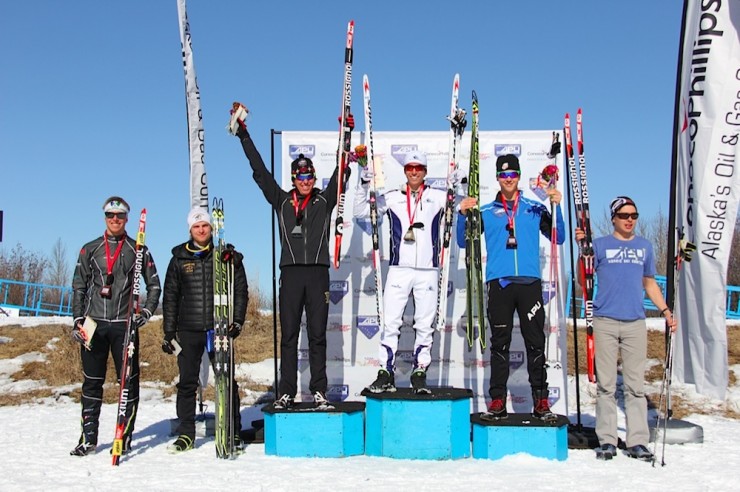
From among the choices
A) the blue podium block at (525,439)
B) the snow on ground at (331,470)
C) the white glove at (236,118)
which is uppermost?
the white glove at (236,118)

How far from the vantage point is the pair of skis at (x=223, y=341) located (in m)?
5.01

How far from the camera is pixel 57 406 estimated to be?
8.02 m

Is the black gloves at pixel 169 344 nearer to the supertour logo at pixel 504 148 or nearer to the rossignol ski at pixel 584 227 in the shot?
the rossignol ski at pixel 584 227

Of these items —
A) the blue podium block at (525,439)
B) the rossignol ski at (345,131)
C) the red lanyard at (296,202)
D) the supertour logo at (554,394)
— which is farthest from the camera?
the supertour logo at (554,394)

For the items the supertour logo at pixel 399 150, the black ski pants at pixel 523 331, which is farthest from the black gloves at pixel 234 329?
the supertour logo at pixel 399 150

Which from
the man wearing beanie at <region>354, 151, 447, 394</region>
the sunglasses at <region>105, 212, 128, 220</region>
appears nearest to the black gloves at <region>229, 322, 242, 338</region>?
the man wearing beanie at <region>354, 151, 447, 394</region>

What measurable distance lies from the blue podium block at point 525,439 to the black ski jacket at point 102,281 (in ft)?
9.32

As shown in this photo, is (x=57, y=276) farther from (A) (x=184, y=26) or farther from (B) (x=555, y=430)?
(B) (x=555, y=430)

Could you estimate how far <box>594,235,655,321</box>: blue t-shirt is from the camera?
5.08 m

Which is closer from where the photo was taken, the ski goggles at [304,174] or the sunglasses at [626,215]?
the sunglasses at [626,215]

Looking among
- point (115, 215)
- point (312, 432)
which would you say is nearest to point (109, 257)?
point (115, 215)

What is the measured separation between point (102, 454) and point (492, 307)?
3286mm

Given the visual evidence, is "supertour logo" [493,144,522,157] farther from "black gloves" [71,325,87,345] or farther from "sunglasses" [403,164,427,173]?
"black gloves" [71,325,87,345]

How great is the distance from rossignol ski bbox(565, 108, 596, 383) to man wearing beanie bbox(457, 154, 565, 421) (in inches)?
17.6
